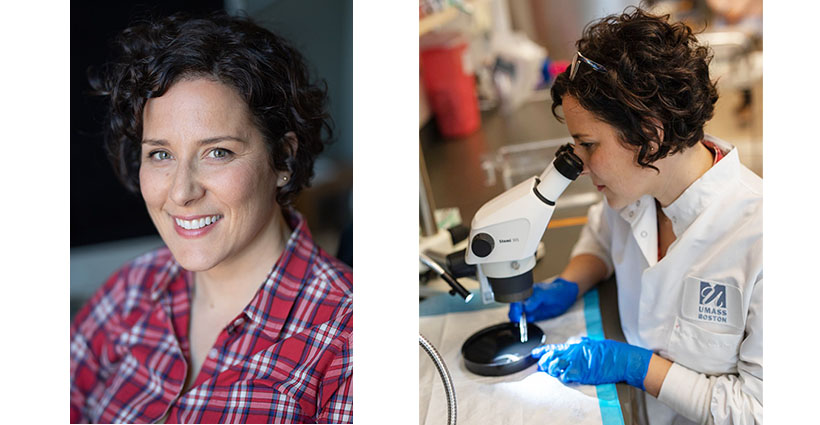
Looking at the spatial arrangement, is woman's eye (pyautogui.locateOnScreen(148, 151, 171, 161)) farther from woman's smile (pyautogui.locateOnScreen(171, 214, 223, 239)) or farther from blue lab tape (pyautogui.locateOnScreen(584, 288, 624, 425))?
blue lab tape (pyautogui.locateOnScreen(584, 288, 624, 425))

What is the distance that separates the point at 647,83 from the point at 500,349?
0.68 meters

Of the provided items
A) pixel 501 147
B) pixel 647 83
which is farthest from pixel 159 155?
pixel 501 147

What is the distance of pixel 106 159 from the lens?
1661 millimetres

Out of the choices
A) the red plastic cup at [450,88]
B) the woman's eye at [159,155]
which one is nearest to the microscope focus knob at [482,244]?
the woman's eye at [159,155]

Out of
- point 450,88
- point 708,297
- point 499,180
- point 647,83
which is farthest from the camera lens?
point 450,88

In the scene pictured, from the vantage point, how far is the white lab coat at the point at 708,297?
4.15ft

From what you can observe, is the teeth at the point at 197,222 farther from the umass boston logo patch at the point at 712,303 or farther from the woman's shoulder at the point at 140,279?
the umass boston logo patch at the point at 712,303

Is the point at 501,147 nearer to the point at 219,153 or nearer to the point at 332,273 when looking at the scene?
the point at 332,273

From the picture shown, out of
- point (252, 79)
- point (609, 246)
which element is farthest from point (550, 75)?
point (252, 79)

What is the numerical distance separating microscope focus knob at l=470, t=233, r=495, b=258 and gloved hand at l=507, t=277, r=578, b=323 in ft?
1.18

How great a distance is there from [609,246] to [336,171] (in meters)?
0.85

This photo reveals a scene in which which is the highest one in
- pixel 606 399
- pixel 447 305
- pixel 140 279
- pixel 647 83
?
pixel 647 83

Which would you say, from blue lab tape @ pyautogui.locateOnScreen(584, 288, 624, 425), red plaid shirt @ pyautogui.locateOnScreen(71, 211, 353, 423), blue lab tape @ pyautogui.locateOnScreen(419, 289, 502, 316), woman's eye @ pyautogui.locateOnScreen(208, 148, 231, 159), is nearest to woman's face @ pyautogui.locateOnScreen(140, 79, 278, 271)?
woman's eye @ pyautogui.locateOnScreen(208, 148, 231, 159)
